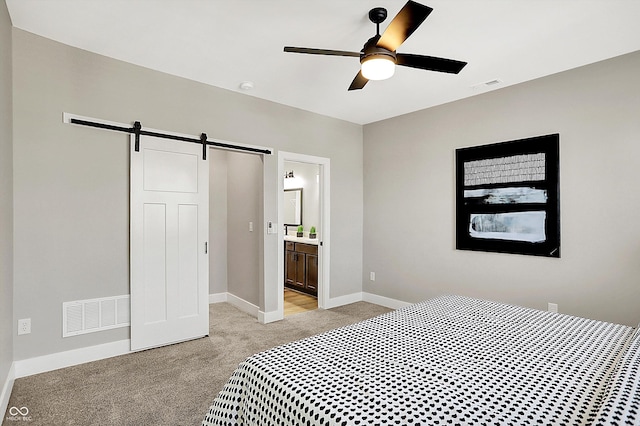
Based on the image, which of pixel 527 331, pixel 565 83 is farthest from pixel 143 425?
pixel 565 83

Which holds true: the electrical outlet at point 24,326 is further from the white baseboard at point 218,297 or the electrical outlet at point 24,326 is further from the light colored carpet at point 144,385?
the white baseboard at point 218,297

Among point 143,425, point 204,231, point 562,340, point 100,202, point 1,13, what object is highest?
point 1,13

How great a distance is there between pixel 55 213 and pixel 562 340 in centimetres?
363

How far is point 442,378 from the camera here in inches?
51.6

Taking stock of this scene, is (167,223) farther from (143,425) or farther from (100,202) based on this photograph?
(143,425)

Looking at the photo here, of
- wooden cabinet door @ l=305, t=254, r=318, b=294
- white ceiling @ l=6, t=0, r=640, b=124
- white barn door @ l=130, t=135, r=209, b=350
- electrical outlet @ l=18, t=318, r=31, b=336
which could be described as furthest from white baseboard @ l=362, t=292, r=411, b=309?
electrical outlet @ l=18, t=318, r=31, b=336

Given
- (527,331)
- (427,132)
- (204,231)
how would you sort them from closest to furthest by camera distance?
(527,331) → (204,231) → (427,132)

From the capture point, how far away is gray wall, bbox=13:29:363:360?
2633 millimetres

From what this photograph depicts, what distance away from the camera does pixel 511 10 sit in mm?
2285

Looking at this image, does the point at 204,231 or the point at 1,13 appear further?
the point at 204,231

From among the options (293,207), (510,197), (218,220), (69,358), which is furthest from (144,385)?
(293,207)

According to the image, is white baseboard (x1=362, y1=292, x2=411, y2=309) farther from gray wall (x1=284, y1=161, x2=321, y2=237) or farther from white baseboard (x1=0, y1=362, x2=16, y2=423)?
white baseboard (x1=0, y1=362, x2=16, y2=423)

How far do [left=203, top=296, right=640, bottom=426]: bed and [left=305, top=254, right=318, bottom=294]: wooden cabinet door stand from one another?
3.20 meters

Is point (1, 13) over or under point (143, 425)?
over
